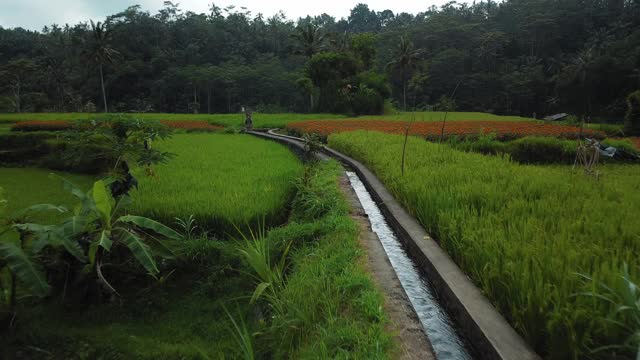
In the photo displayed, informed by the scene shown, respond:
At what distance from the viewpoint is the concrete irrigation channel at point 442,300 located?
187 cm

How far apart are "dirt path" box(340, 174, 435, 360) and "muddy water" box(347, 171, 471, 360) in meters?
0.06

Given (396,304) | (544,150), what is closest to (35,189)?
(396,304)

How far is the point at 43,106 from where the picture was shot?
42.7 metres

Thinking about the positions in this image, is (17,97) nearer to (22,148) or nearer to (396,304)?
(22,148)

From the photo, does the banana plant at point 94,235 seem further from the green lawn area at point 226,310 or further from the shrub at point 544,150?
the shrub at point 544,150

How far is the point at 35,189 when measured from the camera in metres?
7.36

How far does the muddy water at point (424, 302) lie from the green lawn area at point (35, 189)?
4037 mm

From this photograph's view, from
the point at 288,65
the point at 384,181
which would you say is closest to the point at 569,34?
the point at 288,65

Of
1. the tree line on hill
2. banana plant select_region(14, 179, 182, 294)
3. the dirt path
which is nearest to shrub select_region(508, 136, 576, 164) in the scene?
the dirt path

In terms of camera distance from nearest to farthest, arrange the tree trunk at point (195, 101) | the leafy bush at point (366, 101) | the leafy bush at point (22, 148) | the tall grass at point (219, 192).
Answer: the tall grass at point (219, 192) < the leafy bush at point (22, 148) < the leafy bush at point (366, 101) < the tree trunk at point (195, 101)

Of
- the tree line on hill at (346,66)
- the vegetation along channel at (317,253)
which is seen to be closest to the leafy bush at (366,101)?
the tree line on hill at (346,66)

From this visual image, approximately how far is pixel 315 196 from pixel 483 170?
6.71ft

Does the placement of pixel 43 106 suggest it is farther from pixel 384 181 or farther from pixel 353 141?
pixel 384 181

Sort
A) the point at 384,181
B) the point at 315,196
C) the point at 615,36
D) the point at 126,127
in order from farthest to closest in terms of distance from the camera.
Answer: the point at 615,36 → the point at 384,181 → the point at 315,196 → the point at 126,127
